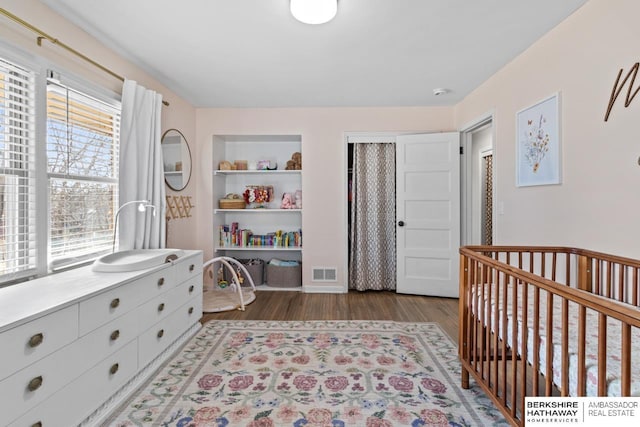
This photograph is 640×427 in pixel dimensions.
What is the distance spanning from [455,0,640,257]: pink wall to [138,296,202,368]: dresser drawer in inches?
106

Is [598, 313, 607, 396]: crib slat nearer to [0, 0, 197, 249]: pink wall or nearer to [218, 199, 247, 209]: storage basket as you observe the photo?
[0, 0, 197, 249]: pink wall

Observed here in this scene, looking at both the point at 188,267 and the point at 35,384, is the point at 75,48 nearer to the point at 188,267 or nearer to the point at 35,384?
the point at 188,267

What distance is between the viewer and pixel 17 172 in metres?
1.67

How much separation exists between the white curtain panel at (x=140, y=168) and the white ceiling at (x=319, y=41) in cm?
36

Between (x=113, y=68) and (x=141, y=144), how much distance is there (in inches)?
22.8

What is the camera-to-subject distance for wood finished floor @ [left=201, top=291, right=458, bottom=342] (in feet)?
9.53

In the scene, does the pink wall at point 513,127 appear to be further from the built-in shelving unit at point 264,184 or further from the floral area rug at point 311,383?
the floral area rug at point 311,383

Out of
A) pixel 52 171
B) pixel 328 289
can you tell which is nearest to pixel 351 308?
pixel 328 289

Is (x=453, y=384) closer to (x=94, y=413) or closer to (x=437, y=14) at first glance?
(x=94, y=413)

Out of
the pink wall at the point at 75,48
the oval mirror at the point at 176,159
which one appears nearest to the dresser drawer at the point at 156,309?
the pink wall at the point at 75,48

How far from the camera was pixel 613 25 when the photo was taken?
1606 mm

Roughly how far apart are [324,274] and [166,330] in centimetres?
198

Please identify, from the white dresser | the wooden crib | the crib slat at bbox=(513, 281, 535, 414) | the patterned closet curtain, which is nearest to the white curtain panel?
the white dresser

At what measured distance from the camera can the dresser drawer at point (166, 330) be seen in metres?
1.87
